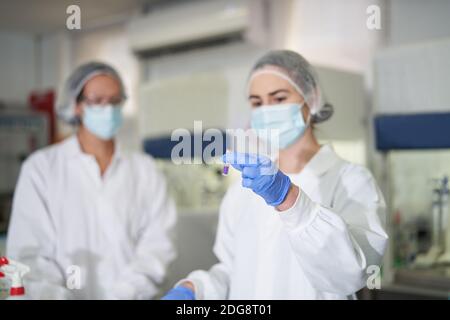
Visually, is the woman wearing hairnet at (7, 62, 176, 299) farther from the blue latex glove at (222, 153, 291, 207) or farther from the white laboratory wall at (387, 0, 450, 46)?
the white laboratory wall at (387, 0, 450, 46)

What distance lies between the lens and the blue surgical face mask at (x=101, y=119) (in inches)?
64.2

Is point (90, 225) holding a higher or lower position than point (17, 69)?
lower

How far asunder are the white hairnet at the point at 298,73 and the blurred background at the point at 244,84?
165 millimetres

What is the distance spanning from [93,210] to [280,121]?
2.34 feet

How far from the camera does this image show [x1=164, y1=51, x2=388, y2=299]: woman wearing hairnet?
0.97 meters

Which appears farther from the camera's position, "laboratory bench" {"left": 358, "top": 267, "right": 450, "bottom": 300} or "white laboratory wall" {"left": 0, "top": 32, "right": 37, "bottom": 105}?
"white laboratory wall" {"left": 0, "top": 32, "right": 37, "bottom": 105}

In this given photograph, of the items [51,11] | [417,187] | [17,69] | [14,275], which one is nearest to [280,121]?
[14,275]

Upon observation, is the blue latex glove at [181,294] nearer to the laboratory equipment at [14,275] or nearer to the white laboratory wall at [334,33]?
the laboratory equipment at [14,275]

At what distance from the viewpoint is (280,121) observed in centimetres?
117

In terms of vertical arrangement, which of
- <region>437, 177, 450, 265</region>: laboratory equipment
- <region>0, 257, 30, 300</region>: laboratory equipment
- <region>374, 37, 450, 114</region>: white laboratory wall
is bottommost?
<region>437, 177, 450, 265</region>: laboratory equipment

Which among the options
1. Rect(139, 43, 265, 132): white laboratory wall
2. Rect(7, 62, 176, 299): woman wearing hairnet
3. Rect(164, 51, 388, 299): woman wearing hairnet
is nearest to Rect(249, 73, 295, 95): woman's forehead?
Rect(164, 51, 388, 299): woman wearing hairnet

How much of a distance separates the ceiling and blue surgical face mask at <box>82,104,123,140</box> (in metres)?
0.27

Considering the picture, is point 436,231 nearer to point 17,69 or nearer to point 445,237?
point 445,237
